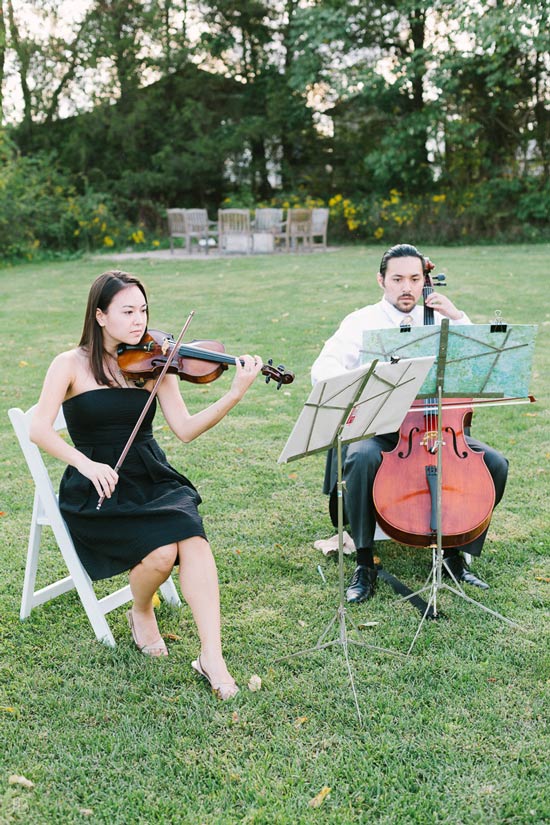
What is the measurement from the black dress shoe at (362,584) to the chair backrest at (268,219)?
16.1m

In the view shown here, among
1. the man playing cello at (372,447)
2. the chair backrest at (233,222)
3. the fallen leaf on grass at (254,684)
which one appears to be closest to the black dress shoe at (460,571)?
the man playing cello at (372,447)

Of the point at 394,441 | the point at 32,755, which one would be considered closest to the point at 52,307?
the point at 394,441

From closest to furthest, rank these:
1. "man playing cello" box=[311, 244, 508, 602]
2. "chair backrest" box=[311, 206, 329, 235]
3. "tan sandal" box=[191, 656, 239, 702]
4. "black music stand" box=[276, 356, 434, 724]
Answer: "black music stand" box=[276, 356, 434, 724] → "tan sandal" box=[191, 656, 239, 702] → "man playing cello" box=[311, 244, 508, 602] → "chair backrest" box=[311, 206, 329, 235]

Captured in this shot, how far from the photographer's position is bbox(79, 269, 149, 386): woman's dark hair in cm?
322

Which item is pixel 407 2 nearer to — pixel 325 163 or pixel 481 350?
pixel 325 163

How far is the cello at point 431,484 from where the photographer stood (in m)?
3.51

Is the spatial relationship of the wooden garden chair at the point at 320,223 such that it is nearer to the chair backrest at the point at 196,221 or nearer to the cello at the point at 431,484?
the chair backrest at the point at 196,221

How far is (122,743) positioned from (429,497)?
1633 millimetres

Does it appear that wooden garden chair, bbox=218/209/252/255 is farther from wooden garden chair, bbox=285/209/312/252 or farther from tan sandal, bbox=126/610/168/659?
tan sandal, bbox=126/610/168/659

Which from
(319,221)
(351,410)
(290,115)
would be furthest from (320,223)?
(351,410)

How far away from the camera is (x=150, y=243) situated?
21.5 meters

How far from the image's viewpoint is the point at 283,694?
3021mm

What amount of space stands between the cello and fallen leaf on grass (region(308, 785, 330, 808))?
1244 mm

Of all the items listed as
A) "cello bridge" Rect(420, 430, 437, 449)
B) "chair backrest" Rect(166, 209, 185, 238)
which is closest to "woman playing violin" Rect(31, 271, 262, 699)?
"cello bridge" Rect(420, 430, 437, 449)
